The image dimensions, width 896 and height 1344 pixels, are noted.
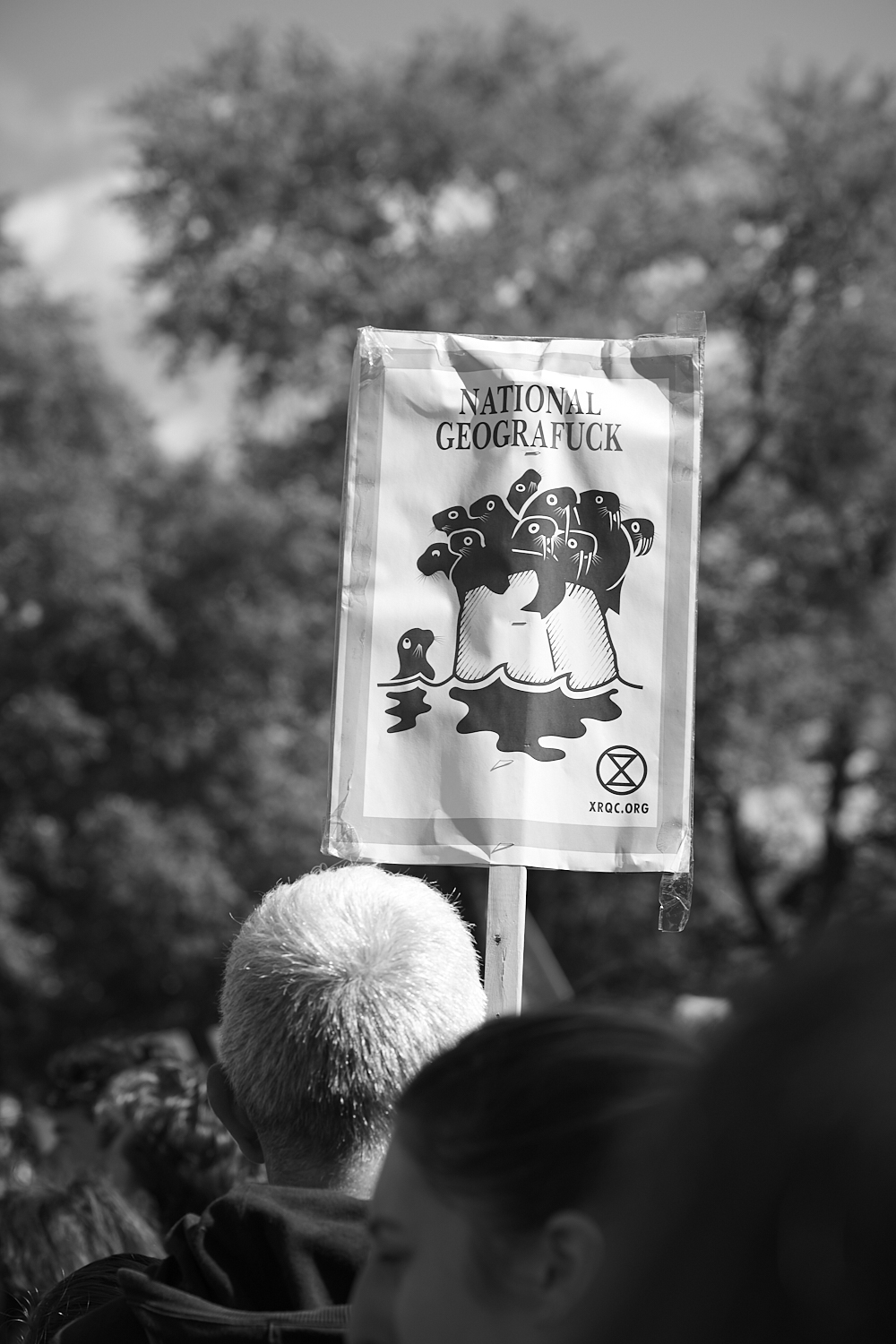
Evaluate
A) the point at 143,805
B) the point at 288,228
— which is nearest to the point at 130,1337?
the point at 143,805

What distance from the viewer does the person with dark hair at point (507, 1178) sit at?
89 cm

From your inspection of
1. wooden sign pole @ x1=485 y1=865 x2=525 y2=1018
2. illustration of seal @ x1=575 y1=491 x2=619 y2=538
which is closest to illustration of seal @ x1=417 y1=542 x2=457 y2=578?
illustration of seal @ x1=575 y1=491 x2=619 y2=538

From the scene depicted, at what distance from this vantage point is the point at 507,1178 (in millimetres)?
935

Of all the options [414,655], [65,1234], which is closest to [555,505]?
[414,655]

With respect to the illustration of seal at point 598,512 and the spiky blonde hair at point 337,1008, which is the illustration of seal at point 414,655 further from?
the spiky blonde hair at point 337,1008

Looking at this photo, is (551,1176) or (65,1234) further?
(65,1234)

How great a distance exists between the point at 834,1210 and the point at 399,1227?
36 cm

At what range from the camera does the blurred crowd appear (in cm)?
75

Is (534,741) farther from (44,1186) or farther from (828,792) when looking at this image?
(828,792)

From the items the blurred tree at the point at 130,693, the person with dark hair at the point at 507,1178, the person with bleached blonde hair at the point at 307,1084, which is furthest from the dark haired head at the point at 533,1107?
the blurred tree at the point at 130,693

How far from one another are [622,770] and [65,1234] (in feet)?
Answer: 4.37

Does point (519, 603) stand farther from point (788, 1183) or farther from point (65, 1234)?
point (788, 1183)

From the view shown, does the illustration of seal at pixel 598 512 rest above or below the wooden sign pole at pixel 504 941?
above

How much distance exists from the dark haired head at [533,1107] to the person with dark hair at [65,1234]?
190 cm
